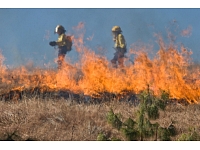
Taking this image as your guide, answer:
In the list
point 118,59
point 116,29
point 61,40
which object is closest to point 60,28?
point 61,40

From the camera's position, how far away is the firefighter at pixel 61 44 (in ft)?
14.3

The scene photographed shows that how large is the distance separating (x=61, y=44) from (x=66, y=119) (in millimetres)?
886

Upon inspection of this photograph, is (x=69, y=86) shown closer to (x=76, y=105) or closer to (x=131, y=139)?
(x=76, y=105)

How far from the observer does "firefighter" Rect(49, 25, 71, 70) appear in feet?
14.3

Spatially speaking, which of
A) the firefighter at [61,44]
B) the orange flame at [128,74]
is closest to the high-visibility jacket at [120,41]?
the orange flame at [128,74]

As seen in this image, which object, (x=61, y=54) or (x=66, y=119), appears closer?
(x=66, y=119)

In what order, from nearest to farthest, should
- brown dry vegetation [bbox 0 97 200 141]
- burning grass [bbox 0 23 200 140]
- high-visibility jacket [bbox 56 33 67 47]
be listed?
brown dry vegetation [bbox 0 97 200 141]
burning grass [bbox 0 23 200 140]
high-visibility jacket [bbox 56 33 67 47]

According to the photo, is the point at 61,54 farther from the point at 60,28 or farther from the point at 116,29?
the point at 116,29

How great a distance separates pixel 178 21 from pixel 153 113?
1.18 m

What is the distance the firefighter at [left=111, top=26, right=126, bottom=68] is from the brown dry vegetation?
0.48m

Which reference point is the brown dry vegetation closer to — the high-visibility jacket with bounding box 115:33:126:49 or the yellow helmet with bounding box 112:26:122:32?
the high-visibility jacket with bounding box 115:33:126:49

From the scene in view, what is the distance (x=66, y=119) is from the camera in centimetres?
417

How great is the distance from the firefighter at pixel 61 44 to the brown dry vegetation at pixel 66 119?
467mm

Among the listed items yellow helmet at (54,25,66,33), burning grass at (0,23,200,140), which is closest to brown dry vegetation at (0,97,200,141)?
burning grass at (0,23,200,140)
